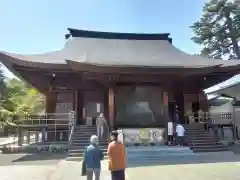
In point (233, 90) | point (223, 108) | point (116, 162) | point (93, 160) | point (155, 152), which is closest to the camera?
point (116, 162)

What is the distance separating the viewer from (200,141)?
13.6 metres

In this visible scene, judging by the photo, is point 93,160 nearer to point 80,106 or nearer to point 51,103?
point 80,106

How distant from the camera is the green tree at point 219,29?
1441 inches

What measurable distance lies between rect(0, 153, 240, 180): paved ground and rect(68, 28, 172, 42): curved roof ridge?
Answer: 42.4 feet

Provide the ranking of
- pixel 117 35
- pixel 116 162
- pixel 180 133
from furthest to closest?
pixel 117 35
pixel 180 133
pixel 116 162

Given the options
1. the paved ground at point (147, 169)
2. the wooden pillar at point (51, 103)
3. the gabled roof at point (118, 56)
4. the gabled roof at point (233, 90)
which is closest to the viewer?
the paved ground at point (147, 169)

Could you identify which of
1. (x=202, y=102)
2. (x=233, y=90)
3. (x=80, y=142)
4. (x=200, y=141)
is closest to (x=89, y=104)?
(x=80, y=142)

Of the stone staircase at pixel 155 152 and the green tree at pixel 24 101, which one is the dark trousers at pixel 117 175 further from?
the green tree at pixel 24 101

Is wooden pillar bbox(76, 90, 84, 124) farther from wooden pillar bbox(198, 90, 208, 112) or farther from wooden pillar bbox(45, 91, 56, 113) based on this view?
wooden pillar bbox(198, 90, 208, 112)

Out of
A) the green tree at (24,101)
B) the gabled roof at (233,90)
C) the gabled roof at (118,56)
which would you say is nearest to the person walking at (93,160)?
the gabled roof at (118,56)

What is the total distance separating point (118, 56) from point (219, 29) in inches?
975

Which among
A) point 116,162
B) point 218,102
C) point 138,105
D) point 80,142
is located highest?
point 218,102

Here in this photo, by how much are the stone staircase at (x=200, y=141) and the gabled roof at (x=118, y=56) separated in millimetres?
3300

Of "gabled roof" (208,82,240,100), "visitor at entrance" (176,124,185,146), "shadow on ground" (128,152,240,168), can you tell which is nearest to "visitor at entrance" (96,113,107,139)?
"shadow on ground" (128,152,240,168)
